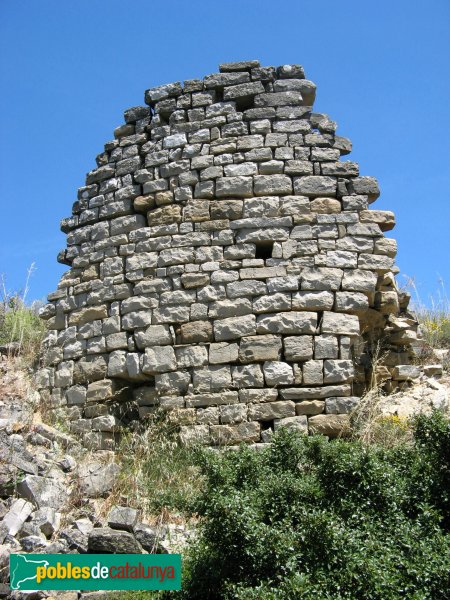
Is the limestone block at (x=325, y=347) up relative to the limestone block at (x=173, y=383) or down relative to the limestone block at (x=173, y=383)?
up

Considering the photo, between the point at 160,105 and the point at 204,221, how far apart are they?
1566 millimetres

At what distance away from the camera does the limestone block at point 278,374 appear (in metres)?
6.67

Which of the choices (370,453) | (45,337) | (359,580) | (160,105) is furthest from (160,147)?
(359,580)

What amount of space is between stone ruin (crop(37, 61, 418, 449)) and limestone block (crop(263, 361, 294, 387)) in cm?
1

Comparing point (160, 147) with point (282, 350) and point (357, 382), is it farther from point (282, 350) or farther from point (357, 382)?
point (357, 382)

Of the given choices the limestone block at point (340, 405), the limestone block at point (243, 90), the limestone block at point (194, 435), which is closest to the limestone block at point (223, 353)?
the limestone block at point (194, 435)

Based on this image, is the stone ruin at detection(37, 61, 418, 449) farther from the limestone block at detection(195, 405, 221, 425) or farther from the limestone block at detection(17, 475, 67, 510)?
the limestone block at detection(17, 475, 67, 510)

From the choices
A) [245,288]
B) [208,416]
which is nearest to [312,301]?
[245,288]

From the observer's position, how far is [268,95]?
7520 mm

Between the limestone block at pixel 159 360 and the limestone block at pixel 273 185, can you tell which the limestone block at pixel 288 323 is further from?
the limestone block at pixel 273 185

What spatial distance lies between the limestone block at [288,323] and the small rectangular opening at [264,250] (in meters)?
0.67

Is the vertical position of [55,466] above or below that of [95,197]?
below

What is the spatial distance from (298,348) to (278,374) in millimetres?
309

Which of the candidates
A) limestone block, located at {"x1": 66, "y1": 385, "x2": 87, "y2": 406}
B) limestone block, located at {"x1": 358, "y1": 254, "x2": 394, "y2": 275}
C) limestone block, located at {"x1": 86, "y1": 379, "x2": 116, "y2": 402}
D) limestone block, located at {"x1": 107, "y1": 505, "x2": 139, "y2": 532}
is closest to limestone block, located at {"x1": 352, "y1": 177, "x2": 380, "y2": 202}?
limestone block, located at {"x1": 358, "y1": 254, "x2": 394, "y2": 275}
